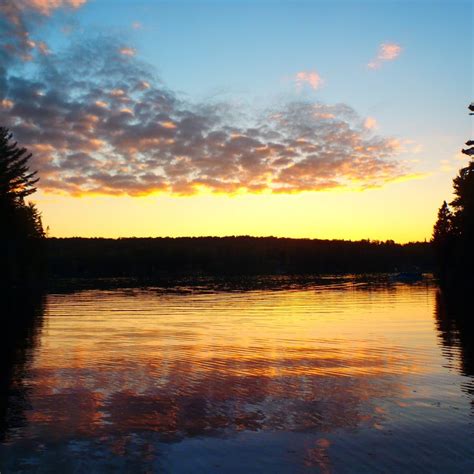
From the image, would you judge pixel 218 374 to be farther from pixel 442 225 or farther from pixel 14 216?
pixel 442 225

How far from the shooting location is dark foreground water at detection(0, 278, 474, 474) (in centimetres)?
1194

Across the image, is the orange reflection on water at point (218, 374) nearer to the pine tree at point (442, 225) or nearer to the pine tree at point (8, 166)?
the pine tree at point (8, 166)

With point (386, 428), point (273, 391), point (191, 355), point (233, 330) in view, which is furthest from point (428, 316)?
point (386, 428)

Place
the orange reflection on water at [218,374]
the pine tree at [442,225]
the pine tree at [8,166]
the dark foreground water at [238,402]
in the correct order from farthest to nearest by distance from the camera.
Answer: the pine tree at [442,225] < the pine tree at [8,166] < the orange reflection on water at [218,374] < the dark foreground water at [238,402]

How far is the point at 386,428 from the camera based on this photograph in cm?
1388

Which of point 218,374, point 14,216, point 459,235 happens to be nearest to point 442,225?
point 459,235

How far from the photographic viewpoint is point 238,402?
1697 centimetres

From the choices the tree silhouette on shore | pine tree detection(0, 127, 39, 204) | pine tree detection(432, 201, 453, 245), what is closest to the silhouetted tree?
pine tree detection(0, 127, 39, 204)

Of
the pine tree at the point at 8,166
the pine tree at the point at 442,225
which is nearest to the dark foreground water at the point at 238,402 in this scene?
the pine tree at the point at 8,166

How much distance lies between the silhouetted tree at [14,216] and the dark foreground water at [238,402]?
37.4 metres

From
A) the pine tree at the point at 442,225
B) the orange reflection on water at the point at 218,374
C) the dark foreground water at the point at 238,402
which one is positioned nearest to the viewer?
the dark foreground water at the point at 238,402

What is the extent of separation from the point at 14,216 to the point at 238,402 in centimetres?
6720

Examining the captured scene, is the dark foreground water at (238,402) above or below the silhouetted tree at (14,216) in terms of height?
below

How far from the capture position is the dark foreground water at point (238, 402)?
11.9m
